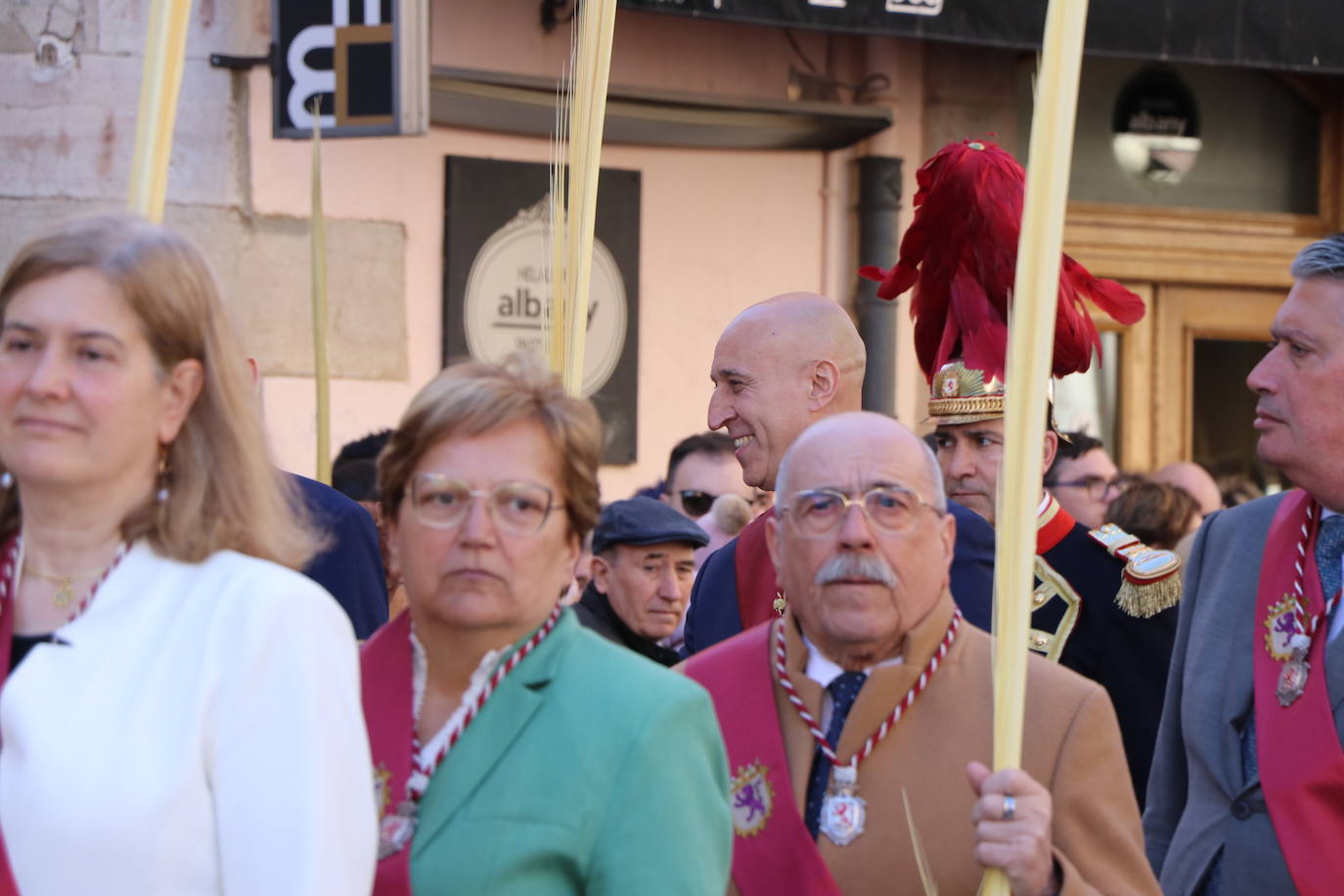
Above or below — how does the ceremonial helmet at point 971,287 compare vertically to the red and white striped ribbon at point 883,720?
above

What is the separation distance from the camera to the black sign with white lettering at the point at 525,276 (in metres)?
7.52

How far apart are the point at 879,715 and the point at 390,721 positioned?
730 millimetres

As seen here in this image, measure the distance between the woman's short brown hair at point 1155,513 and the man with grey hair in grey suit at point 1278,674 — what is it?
9.67 ft

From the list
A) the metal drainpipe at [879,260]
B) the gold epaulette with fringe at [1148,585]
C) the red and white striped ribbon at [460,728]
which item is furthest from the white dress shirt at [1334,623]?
the metal drainpipe at [879,260]

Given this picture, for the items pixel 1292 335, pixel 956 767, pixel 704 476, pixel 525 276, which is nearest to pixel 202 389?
pixel 956 767

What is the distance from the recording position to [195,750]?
2213mm

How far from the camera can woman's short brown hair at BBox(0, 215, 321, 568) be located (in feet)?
7.80

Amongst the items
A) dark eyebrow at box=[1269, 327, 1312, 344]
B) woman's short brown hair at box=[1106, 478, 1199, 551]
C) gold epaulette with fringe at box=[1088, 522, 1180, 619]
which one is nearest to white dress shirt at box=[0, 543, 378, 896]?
dark eyebrow at box=[1269, 327, 1312, 344]

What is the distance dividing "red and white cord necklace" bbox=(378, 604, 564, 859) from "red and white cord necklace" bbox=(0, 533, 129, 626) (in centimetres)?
45

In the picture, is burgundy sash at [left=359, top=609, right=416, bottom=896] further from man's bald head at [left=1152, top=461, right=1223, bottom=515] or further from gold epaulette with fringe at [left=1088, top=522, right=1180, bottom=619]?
man's bald head at [left=1152, top=461, right=1223, bottom=515]

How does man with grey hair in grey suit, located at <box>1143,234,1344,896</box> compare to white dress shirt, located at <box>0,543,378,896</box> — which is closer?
white dress shirt, located at <box>0,543,378,896</box>

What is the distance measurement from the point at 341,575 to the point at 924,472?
4.62 feet

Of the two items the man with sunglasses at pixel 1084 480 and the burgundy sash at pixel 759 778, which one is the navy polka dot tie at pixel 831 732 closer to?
the burgundy sash at pixel 759 778

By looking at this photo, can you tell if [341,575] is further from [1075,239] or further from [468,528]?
[1075,239]
